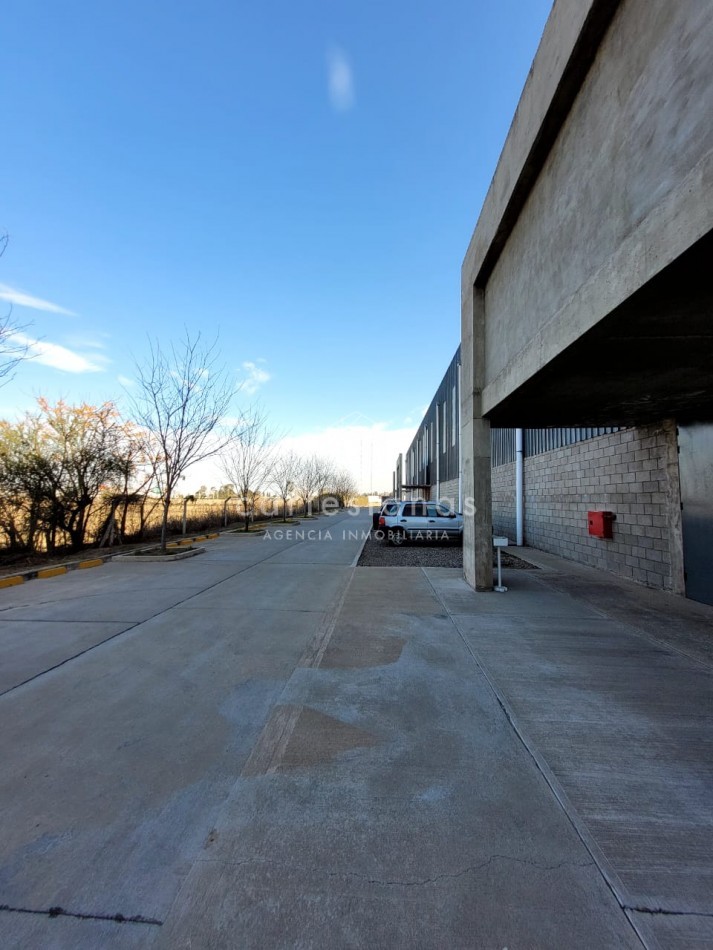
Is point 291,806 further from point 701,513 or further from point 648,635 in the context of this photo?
point 701,513

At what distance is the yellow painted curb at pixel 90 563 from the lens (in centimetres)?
1092

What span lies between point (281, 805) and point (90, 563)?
10.8 meters

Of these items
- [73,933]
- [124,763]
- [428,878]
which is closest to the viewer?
[73,933]

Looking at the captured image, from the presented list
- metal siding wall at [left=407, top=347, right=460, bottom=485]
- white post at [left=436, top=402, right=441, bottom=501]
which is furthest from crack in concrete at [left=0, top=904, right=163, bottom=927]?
white post at [left=436, top=402, right=441, bottom=501]

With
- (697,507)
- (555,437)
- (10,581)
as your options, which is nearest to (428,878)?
(697,507)

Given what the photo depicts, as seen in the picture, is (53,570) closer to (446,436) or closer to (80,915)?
(80,915)

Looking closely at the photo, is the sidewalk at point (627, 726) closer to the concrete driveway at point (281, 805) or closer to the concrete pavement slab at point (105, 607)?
the concrete driveway at point (281, 805)

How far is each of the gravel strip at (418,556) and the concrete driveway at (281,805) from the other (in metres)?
6.12

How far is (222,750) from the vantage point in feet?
9.71

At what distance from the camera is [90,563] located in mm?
11219

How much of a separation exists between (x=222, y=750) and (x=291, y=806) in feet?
2.50

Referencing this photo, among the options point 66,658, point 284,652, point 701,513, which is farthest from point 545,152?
point 66,658

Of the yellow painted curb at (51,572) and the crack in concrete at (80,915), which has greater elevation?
the yellow painted curb at (51,572)

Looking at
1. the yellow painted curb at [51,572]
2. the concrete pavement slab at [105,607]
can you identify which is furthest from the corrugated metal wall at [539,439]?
the yellow painted curb at [51,572]
